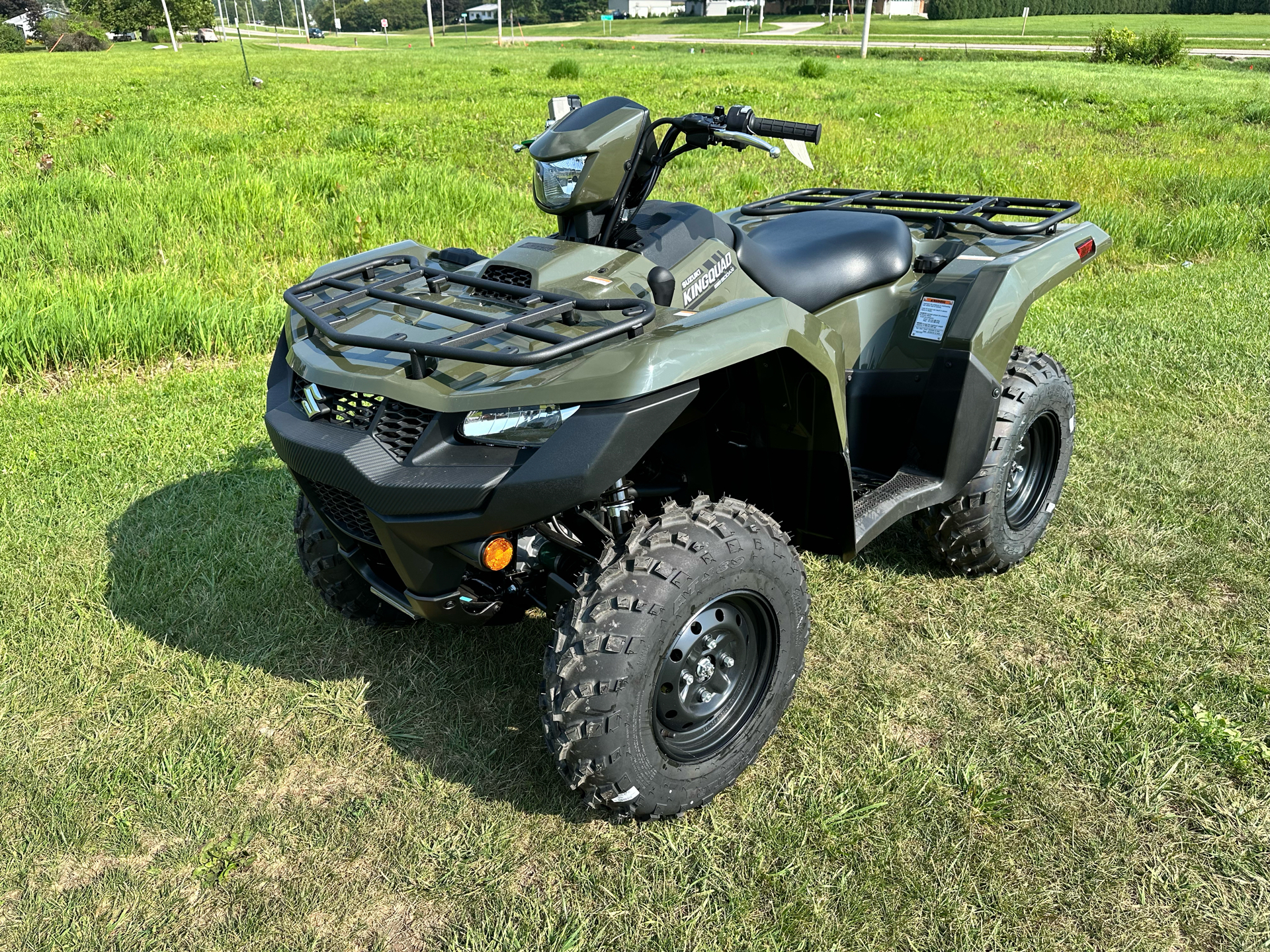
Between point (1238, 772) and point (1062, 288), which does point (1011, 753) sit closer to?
point (1238, 772)

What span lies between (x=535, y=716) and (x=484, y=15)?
12673 centimetres

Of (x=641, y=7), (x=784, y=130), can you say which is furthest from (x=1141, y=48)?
→ (x=641, y=7)

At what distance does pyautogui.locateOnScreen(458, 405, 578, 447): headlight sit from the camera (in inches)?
84.7

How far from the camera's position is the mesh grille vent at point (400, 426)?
226 centimetres

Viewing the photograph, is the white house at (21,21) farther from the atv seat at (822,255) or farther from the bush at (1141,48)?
the atv seat at (822,255)

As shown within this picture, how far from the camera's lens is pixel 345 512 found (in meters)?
2.47

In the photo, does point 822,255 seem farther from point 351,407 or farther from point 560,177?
point 351,407

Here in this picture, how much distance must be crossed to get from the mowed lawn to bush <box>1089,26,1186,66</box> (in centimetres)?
3175

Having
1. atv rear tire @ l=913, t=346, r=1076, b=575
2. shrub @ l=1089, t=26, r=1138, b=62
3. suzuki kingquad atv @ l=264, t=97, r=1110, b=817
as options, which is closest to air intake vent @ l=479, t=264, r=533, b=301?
suzuki kingquad atv @ l=264, t=97, r=1110, b=817

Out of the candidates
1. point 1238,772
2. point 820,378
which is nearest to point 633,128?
point 820,378

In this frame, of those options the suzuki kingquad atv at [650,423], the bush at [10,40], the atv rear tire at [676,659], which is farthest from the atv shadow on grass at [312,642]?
the bush at [10,40]

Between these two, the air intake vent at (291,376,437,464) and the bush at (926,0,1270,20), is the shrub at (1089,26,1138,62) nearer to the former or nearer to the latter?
the air intake vent at (291,376,437,464)

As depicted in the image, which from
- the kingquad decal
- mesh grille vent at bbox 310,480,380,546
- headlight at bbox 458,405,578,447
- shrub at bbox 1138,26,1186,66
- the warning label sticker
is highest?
the kingquad decal

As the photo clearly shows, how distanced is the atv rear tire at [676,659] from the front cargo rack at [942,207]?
1.61m
